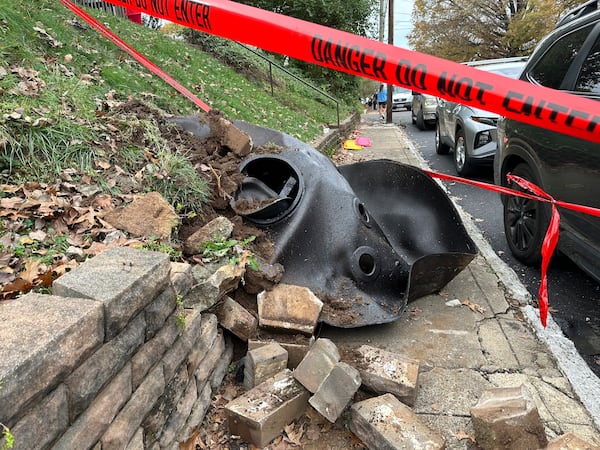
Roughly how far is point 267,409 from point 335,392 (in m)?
0.35

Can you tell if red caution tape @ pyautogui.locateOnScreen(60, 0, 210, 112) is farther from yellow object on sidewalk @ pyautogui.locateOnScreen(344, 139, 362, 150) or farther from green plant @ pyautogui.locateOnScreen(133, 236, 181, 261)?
yellow object on sidewalk @ pyautogui.locateOnScreen(344, 139, 362, 150)

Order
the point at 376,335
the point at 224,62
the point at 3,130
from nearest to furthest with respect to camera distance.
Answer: the point at 3,130
the point at 376,335
the point at 224,62

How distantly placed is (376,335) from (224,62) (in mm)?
9391

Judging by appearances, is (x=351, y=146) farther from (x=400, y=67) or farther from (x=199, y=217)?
(x=400, y=67)

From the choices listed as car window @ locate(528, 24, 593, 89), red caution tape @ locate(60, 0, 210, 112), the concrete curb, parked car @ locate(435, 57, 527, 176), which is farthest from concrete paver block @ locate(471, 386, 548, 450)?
parked car @ locate(435, 57, 527, 176)

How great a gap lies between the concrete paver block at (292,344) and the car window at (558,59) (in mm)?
2747

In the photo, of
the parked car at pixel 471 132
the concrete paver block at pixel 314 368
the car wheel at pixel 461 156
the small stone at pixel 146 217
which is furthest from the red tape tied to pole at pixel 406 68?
the car wheel at pixel 461 156

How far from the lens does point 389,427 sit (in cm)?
215

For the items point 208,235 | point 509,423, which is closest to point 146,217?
point 208,235

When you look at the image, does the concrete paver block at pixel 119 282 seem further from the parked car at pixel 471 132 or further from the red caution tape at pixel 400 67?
the parked car at pixel 471 132

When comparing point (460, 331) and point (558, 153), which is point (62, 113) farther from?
point (558, 153)

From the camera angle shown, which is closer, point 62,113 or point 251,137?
point 62,113

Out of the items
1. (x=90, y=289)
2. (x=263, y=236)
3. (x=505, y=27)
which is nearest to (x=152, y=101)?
(x=263, y=236)

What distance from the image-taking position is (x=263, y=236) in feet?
10.4
